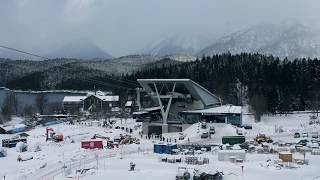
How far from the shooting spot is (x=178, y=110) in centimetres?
6838

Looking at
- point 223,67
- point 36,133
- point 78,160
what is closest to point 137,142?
point 78,160

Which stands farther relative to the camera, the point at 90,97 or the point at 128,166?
the point at 90,97

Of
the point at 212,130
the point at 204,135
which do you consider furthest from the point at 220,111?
the point at 204,135

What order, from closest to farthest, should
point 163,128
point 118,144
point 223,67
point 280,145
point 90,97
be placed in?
point 280,145
point 118,144
point 163,128
point 223,67
point 90,97

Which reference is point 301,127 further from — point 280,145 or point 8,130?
point 8,130

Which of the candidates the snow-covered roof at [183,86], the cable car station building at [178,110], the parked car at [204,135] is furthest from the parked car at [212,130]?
the snow-covered roof at [183,86]

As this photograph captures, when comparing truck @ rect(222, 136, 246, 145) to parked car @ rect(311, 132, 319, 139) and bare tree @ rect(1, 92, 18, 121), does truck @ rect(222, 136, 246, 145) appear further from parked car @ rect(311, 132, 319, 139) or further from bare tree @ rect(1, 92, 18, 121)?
bare tree @ rect(1, 92, 18, 121)

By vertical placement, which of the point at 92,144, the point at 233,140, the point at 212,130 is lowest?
the point at 92,144

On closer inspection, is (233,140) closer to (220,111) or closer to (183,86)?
(220,111)

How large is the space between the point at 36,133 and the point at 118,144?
24760 mm

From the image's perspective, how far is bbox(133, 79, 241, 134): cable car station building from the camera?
214ft

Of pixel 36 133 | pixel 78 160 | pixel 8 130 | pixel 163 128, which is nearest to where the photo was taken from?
pixel 78 160

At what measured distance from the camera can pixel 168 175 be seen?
1335 inches

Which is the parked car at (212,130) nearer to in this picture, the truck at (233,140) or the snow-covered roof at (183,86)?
the snow-covered roof at (183,86)
